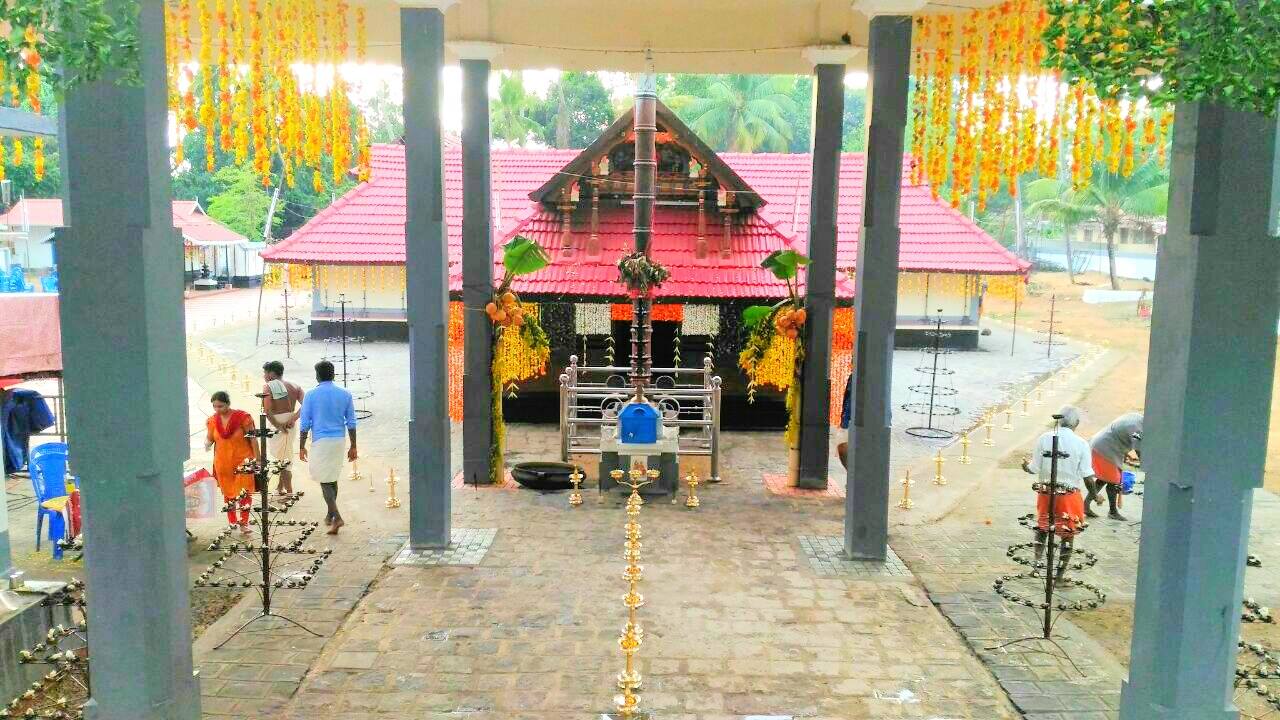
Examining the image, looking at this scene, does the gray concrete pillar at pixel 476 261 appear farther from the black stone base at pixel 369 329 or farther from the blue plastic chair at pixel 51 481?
the black stone base at pixel 369 329

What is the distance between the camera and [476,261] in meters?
Result: 10.8

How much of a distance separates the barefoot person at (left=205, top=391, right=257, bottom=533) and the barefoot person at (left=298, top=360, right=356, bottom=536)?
0.57 m

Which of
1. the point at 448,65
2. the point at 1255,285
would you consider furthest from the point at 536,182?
the point at 1255,285

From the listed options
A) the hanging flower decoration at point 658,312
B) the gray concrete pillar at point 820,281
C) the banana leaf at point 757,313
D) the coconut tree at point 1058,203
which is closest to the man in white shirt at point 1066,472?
the gray concrete pillar at point 820,281

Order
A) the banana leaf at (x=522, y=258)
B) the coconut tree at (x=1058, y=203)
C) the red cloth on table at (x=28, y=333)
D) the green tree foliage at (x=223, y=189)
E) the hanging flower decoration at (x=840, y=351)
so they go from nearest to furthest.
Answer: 1. the red cloth on table at (x=28, y=333)
2. the banana leaf at (x=522, y=258)
3. the hanging flower decoration at (x=840, y=351)
4. the coconut tree at (x=1058, y=203)
5. the green tree foliage at (x=223, y=189)

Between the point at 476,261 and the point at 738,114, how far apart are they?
2845 centimetres

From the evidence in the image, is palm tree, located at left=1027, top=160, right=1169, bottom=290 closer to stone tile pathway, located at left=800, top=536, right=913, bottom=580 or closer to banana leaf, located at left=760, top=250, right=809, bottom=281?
banana leaf, located at left=760, top=250, right=809, bottom=281

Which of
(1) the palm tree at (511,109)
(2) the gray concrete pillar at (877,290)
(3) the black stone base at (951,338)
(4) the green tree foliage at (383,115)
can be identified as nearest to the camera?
(2) the gray concrete pillar at (877,290)

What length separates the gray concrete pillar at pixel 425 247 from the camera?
8023mm

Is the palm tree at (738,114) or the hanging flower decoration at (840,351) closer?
the hanging flower decoration at (840,351)

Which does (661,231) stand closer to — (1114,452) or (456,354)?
(456,354)

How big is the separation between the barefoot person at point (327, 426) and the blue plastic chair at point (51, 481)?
2.14m

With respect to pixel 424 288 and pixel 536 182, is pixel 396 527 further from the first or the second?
pixel 536 182

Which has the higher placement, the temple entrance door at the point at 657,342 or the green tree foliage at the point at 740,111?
the green tree foliage at the point at 740,111
